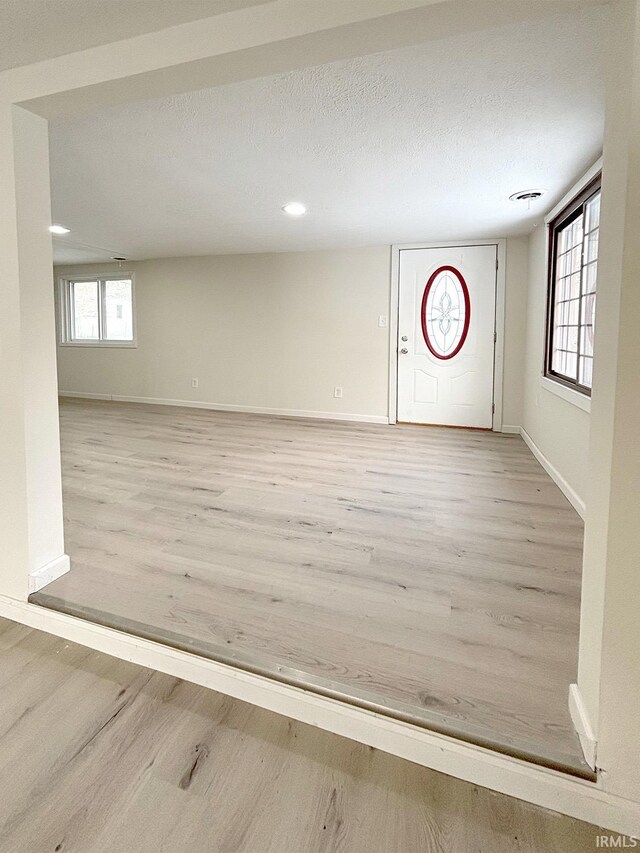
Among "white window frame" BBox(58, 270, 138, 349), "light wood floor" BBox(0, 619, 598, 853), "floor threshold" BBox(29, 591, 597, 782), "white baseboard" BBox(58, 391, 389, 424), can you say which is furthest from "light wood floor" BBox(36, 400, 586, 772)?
"white window frame" BBox(58, 270, 138, 349)

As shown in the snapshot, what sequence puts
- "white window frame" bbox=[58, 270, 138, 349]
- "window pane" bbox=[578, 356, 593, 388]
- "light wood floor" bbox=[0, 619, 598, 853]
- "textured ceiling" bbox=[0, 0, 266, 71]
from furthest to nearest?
"white window frame" bbox=[58, 270, 138, 349] < "window pane" bbox=[578, 356, 593, 388] < "textured ceiling" bbox=[0, 0, 266, 71] < "light wood floor" bbox=[0, 619, 598, 853]

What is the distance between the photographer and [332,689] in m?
1.36

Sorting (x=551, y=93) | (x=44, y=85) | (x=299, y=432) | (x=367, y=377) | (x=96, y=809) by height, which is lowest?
(x=96, y=809)

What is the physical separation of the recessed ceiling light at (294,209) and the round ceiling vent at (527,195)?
62.6 inches

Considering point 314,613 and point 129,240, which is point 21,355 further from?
point 129,240

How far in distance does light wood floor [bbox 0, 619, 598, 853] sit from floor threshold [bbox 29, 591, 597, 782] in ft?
0.32

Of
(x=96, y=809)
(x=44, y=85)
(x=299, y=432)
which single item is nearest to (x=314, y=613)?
(x=96, y=809)

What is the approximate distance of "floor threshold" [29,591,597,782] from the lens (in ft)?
3.72

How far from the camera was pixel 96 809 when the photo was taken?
1.07 meters

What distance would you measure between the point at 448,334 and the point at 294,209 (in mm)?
2271

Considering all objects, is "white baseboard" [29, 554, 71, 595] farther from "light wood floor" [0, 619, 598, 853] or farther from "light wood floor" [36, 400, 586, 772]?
"light wood floor" [0, 619, 598, 853]

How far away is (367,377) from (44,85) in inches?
169

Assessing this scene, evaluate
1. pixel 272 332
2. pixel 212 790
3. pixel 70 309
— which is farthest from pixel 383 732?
pixel 70 309

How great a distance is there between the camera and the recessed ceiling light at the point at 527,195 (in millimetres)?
3315
